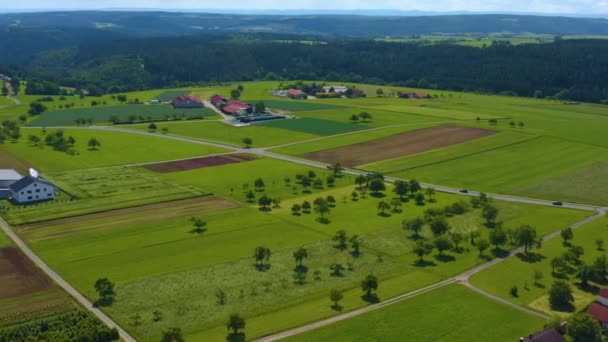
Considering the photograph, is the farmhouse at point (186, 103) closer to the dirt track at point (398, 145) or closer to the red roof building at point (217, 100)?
the red roof building at point (217, 100)

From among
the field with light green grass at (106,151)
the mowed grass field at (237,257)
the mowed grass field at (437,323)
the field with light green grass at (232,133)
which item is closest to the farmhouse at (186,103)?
the field with light green grass at (232,133)

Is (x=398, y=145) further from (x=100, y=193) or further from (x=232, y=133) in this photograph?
(x=100, y=193)

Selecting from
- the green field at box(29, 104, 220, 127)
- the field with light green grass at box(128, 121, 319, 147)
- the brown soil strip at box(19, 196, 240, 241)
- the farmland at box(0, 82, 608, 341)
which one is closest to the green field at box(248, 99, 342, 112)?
the green field at box(29, 104, 220, 127)

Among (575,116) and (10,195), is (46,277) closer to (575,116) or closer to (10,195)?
(10,195)

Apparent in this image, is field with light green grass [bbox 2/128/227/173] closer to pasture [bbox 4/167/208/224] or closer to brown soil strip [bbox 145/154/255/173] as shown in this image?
brown soil strip [bbox 145/154/255/173]

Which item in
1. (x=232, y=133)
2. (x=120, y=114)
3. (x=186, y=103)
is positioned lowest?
(x=120, y=114)

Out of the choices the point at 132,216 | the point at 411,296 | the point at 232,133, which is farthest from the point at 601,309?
the point at 232,133
